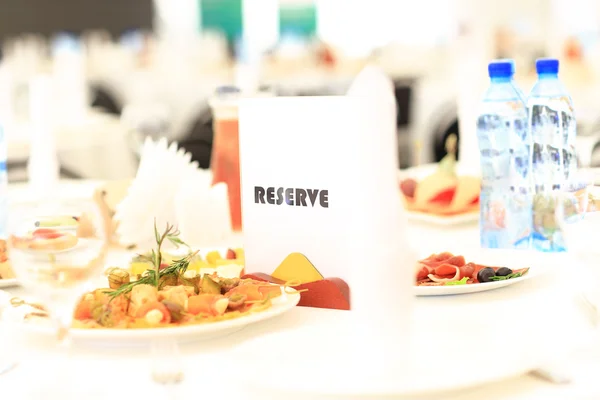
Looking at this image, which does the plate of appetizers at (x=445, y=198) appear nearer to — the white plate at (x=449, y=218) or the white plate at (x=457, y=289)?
the white plate at (x=449, y=218)

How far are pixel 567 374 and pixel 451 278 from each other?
0.33m

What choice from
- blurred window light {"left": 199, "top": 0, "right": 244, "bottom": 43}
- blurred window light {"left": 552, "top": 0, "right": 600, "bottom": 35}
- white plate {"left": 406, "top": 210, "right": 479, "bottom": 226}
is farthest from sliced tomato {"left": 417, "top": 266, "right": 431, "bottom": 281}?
blurred window light {"left": 199, "top": 0, "right": 244, "bottom": 43}

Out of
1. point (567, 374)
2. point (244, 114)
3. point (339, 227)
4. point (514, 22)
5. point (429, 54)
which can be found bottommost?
point (567, 374)

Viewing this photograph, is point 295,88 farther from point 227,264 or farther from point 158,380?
point 158,380

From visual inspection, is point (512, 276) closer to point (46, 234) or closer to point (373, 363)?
point (373, 363)

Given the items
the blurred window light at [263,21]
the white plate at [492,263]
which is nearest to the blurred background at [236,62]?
the blurred window light at [263,21]

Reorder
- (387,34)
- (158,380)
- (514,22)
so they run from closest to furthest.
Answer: (158,380)
(514,22)
(387,34)

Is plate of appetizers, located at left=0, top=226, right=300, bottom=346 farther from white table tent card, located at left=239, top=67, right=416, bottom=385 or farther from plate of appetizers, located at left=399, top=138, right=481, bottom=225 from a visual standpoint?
plate of appetizers, located at left=399, top=138, right=481, bottom=225

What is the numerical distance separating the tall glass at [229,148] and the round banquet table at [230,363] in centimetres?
68

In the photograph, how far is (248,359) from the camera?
90cm

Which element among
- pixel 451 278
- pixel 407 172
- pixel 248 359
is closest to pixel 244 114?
pixel 451 278

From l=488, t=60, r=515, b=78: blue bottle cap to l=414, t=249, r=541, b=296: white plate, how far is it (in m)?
0.27

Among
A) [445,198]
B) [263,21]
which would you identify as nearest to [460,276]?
[445,198]

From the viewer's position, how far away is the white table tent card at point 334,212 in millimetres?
809
